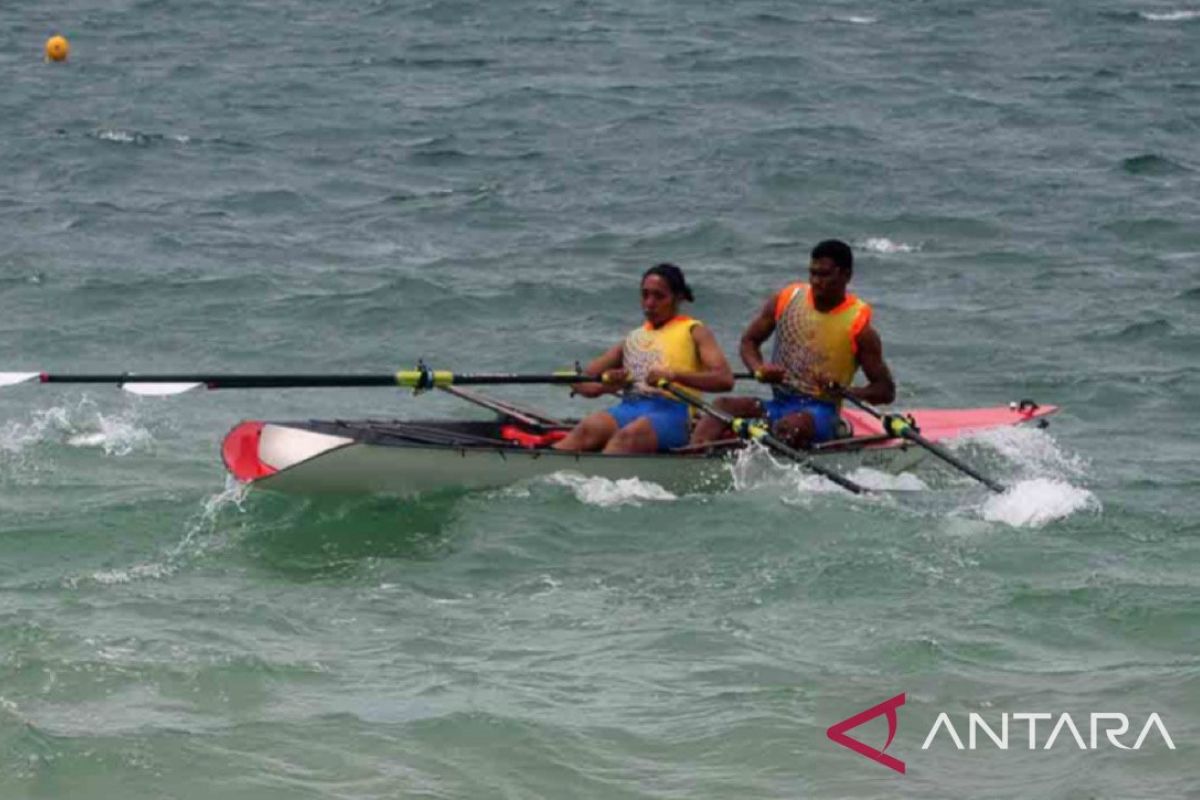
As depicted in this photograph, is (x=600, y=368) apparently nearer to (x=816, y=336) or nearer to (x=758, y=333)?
(x=758, y=333)

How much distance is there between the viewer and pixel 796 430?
516 inches

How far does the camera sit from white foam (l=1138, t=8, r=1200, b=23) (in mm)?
34994

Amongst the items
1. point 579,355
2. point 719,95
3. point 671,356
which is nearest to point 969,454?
point 671,356

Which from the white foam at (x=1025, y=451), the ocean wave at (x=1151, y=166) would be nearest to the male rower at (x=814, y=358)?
the white foam at (x=1025, y=451)

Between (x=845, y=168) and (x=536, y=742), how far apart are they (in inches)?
610

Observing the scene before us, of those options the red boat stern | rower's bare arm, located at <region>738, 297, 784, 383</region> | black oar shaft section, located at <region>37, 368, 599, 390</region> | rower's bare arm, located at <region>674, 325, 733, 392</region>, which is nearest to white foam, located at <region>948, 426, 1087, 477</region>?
rower's bare arm, located at <region>738, 297, 784, 383</region>

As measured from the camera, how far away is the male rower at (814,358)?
519 inches

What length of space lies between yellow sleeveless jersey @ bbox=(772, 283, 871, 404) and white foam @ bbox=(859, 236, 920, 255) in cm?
746

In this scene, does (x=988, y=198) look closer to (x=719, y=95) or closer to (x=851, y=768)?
(x=719, y=95)

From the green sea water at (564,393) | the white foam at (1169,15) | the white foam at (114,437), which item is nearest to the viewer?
the green sea water at (564,393)

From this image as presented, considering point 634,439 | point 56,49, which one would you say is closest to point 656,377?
point 634,439

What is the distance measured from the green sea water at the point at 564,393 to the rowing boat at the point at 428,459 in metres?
0.14

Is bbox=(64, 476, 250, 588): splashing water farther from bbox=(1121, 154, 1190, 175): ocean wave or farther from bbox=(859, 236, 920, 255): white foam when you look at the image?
bbox=(1121, 154, 1190, 175): ocean wave

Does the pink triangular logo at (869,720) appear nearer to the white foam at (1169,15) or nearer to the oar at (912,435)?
the oar at (912,435)
